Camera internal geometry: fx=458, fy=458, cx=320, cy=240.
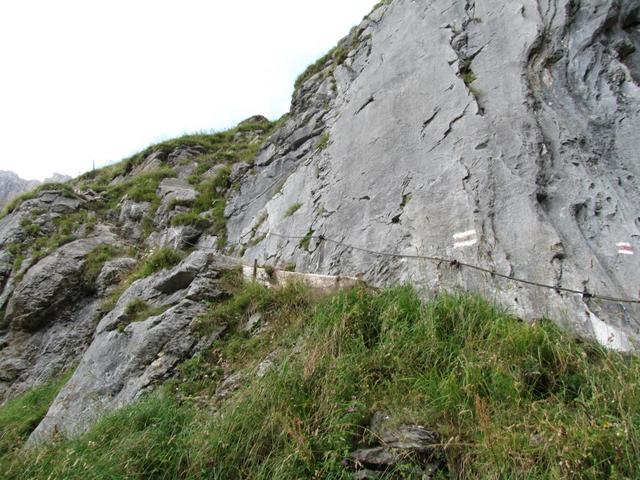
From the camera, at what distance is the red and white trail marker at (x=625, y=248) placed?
4398 millimetres

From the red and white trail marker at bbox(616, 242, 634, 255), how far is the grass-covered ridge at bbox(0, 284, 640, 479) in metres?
1.27

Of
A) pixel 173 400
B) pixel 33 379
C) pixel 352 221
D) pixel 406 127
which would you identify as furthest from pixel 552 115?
pixel 33 379

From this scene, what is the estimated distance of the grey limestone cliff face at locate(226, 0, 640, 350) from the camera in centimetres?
450

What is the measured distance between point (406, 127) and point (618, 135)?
271 cm

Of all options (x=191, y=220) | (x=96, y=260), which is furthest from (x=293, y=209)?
(x=96, y=260)

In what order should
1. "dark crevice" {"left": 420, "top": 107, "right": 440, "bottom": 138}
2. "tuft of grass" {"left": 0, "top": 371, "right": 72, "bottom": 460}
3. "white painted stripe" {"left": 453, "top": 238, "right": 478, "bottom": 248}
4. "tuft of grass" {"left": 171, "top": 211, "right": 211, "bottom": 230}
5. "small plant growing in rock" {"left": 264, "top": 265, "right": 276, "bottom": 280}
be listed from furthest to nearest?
"tuft of grass" {"left": 171, "top": 211, "right": 211, "bottom": 230} → "dark crevice" {"left": 420, "top": 107, "right": 440, "bottom": 138} → "small plant growing in rock" {"left": 264, "top": 265, "right": 276, "bottom": 280} → "tuft of grass" {"left": 0, "top": 371, "right": 72, "bottom": 460} → "white painted stripe" {"left": 453, "top": 238, "right": 478, "bottom": 248}

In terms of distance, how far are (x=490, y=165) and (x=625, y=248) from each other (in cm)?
170

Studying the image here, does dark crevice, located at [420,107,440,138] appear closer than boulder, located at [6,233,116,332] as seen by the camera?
Yes

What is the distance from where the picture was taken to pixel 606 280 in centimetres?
422

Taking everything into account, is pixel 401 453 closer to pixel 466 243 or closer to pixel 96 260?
pixel 466 243

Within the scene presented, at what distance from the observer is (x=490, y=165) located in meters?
5.49

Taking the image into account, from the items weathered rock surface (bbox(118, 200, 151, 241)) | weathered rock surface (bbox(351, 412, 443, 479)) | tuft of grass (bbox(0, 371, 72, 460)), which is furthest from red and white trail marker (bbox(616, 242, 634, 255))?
weathered rock surface (bbox(118, 200, 151, 241))

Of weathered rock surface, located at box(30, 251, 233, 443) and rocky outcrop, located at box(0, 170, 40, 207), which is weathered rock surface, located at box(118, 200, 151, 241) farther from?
rocky outcrop, located at box(0, 170, 40, 207)

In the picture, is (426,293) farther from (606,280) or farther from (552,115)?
(552,115)
